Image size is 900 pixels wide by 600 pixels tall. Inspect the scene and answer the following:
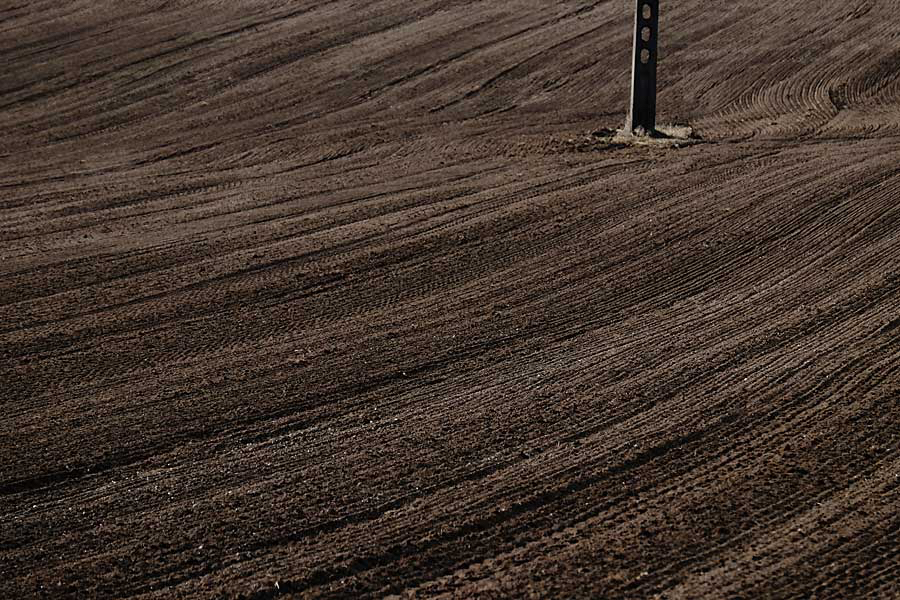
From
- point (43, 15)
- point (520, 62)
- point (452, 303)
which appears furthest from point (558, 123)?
point (43, 15)

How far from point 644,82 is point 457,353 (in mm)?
7292

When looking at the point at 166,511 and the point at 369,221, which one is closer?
the point at 166,511

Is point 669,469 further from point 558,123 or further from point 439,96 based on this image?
point 439,96

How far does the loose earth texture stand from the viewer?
514 centimetres

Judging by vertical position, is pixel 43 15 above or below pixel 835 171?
above

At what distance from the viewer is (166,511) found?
5.50 meters

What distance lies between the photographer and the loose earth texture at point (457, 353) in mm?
5141

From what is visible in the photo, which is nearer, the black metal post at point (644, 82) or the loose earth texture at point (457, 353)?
the loose earth texture at point (457, 353)

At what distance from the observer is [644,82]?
44.1ft

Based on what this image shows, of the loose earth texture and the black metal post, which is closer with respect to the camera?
the loose earth texture

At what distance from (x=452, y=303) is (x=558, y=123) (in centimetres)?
685

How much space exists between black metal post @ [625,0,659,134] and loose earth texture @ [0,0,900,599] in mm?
640

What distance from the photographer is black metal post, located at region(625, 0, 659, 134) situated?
1339 centimetres

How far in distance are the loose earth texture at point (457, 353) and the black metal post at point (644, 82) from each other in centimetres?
64
